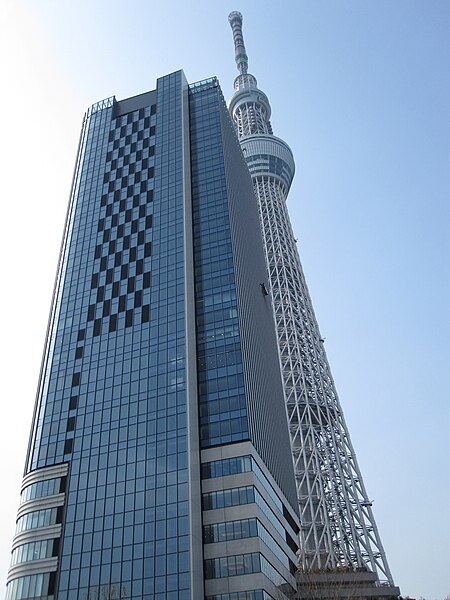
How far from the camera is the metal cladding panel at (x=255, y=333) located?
72.0 m

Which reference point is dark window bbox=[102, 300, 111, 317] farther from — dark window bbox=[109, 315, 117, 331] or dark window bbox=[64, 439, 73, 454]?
dark window bbox=[64, 439, 73, 454]

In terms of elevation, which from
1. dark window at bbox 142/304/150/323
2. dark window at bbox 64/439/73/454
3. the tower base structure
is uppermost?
dark window at bbox 142/304/150/323

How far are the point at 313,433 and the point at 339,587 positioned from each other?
6133 centimetres

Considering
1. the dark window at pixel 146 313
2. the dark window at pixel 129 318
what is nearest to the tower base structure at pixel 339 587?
the dark window at pixel 146 313

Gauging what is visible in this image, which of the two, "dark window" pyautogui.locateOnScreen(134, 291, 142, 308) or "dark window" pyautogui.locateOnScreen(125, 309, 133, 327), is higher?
"dark window" pyautogui.locateOnScreen(134, 291, 142, 308)

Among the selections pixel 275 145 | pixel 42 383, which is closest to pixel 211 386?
pixel 42 383

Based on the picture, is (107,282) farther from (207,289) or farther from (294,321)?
(294,321)

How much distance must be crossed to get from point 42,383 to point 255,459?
30.1 meters

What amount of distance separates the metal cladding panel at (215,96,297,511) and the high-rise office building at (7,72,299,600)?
1.90ft

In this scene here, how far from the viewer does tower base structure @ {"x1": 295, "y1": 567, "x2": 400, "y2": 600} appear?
62.1 metres

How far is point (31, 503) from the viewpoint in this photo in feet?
217

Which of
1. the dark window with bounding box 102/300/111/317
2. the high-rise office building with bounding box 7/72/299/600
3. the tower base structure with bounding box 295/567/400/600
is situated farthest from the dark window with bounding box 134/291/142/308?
the tower base structure with bounding box 295/567/400/600

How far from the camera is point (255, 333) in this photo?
8375 centimetres

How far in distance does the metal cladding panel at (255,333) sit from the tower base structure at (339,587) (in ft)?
34.8
